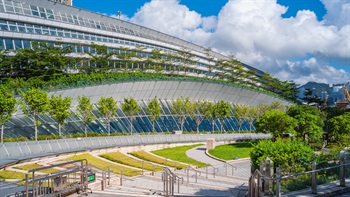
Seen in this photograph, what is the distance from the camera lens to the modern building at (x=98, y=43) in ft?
153

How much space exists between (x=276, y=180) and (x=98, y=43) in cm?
5929

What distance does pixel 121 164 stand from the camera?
96.0ft

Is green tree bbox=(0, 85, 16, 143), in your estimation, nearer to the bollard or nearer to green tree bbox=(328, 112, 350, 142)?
the bollard

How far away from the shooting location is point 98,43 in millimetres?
66500

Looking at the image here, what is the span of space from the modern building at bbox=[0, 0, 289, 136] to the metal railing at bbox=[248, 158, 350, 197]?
91.2ft

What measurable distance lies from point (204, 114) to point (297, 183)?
4586cm

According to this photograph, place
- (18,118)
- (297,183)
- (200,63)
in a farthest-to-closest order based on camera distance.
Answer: (200,63)
(18,118)
(297,183)

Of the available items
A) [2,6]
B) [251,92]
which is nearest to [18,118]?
[2,6]

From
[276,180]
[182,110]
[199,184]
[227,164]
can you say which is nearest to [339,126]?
[182,110]

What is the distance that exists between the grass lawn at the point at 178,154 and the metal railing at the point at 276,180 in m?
18.2

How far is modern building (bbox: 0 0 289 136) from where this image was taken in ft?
153

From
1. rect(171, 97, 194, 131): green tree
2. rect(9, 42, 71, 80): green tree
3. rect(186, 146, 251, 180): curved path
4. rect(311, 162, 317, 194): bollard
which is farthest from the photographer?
rect(171, 97, 194, 131): green tree

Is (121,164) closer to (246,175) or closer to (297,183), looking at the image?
(246,175)

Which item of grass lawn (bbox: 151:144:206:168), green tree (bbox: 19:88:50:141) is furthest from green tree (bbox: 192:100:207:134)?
green tree (bbox: 19:88:50:141)
